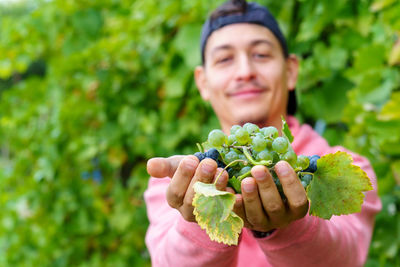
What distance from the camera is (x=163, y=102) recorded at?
203 centimetres

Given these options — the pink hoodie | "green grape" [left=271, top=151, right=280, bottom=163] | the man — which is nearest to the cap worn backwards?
the man

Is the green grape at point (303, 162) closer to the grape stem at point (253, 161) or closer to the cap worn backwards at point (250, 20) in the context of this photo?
the grape stem at point (253, 161)

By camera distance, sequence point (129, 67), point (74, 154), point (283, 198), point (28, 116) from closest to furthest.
Answer: 1. point (283, 198)
2. point (129, 67)
3. point (74, 154)
4. point (28, 116)

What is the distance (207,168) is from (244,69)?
0.57 meters

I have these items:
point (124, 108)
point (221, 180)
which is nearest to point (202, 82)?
point (124, 108)

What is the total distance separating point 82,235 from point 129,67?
986mm

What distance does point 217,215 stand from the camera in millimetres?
563

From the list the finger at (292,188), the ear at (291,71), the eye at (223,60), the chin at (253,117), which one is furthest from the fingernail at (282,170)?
the ear at (291,71)

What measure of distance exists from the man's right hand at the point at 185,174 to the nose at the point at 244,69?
19.1 inches

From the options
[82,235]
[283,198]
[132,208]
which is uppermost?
[283,198]

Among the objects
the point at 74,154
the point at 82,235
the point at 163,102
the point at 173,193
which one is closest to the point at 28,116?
the point at 74,154

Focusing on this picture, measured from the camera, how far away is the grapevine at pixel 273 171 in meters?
0.57

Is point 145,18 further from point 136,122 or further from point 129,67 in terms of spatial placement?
point 136,122

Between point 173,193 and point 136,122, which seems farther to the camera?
point 136,122
